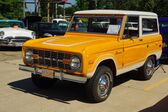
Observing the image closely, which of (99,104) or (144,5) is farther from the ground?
(144,5)

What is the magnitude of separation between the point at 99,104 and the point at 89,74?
0.80m

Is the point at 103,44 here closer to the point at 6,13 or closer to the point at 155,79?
the point at 155,79

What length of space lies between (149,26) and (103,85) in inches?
110

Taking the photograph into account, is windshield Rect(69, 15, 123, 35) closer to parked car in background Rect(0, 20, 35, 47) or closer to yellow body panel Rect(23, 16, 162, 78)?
yellow body panel Rect(23, 16, 162, 78)

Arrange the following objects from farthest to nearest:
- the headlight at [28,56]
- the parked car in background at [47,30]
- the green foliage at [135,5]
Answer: the green foliage at [135,5] < the parked car in background at [47,30] < the headlight at [28,56]

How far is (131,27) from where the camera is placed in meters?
7.58

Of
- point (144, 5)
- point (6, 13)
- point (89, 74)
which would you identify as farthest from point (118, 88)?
point (6, 13)

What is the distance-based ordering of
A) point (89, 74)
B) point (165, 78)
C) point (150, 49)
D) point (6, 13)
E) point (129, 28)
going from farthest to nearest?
point (6, 13), point (165, 78), point (150, 49), point (129, 28), point (89, 74)

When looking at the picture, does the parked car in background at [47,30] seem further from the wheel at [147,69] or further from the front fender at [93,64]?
the front fender at [93,64]

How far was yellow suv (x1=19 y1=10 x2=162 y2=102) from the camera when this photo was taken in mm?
6141

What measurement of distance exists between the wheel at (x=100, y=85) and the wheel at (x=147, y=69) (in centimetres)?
196

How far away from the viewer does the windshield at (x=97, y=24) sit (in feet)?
24.1

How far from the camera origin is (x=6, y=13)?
44812 mm

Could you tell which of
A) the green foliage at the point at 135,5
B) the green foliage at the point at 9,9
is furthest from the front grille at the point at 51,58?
the green foliage at the point at 9,9
